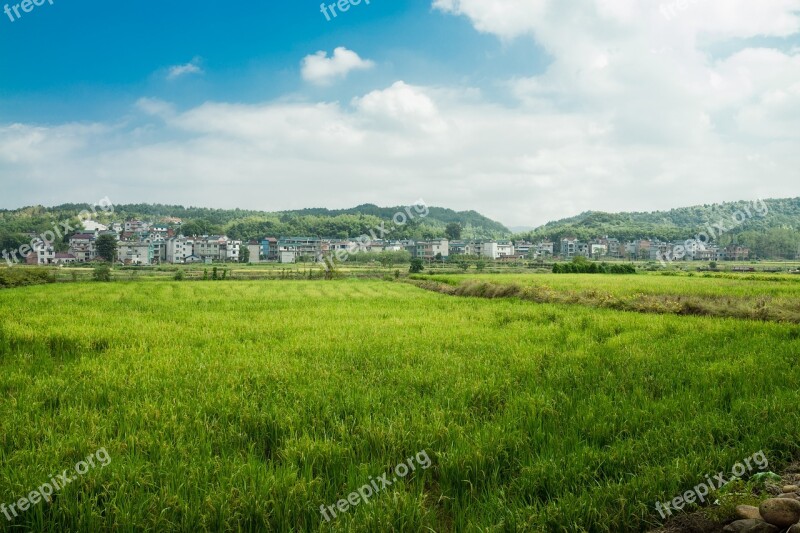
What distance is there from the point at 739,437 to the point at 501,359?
12.4ft

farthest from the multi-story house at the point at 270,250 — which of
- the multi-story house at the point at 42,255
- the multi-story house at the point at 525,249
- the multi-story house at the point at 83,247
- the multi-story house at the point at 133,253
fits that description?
the multi-story house at the point at 525,249

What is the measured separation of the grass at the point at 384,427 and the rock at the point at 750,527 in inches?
20.6

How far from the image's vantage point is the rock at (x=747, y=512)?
3.07m

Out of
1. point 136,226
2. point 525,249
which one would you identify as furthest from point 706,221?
point 136,226

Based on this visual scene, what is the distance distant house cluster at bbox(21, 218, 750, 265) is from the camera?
339 ft

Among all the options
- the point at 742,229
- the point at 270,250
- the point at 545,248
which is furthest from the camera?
the point at 545,248

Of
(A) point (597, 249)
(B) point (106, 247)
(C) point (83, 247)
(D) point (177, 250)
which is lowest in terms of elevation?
(A) point (597, 249)
